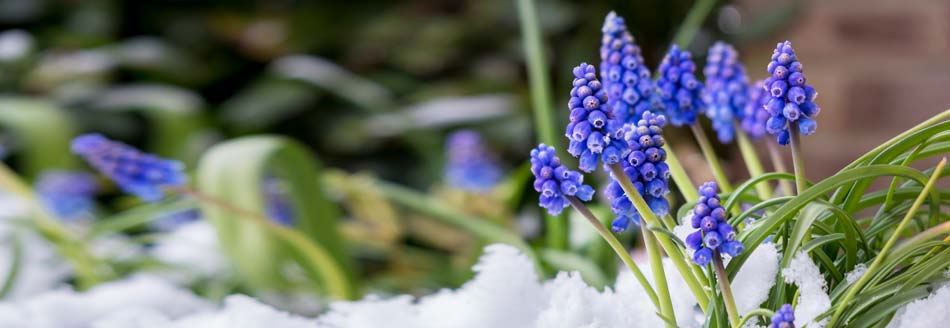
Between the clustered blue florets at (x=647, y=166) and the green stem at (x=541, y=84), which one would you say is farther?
the green stem at (x=541, y=84)

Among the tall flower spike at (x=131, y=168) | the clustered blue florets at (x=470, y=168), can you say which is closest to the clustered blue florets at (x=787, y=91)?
the tall flower spike at (x=131, y=168)

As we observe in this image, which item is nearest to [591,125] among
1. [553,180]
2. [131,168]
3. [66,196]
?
[553,180]

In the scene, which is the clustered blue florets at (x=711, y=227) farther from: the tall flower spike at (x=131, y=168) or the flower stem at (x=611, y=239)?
the tall flower spike at (x=131, y=168)

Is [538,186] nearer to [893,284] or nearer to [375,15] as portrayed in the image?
[893,284]

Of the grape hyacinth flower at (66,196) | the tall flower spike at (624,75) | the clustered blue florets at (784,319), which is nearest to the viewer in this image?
the clustered blue florets at (784,319)

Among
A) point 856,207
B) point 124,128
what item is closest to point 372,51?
point 124,128

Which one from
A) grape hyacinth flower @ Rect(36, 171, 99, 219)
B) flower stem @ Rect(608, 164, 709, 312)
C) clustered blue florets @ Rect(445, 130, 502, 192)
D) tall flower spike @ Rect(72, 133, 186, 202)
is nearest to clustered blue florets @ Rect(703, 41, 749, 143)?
flower stem @ Rect(608, 164, 709, 312)
